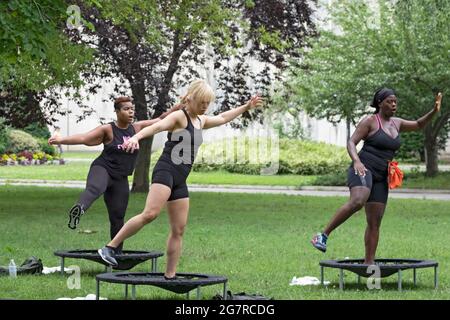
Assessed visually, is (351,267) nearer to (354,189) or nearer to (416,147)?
(354,189)

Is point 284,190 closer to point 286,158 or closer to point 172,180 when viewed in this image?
point 286,158

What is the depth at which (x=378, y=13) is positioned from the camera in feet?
125

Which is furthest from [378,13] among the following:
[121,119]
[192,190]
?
[121,119]

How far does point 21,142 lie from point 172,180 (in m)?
44.7

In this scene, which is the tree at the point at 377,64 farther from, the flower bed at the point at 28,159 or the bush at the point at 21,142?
the bush at the point at 21,142

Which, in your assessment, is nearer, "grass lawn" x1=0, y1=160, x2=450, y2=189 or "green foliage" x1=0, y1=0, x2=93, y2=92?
"green foliage" x1=0, y1=0, x2=93, y2=92

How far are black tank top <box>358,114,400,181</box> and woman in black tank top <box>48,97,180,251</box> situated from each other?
8.05 ft

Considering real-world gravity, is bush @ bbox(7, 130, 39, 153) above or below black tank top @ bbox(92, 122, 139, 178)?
above

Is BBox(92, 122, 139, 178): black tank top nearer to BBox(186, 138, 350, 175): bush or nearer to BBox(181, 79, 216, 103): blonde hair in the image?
BBox(181, 79, 216, 103): blonde hair

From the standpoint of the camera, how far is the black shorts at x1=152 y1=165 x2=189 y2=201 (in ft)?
32.7

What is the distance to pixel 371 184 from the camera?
11.4m

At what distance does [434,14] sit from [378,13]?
13.2m

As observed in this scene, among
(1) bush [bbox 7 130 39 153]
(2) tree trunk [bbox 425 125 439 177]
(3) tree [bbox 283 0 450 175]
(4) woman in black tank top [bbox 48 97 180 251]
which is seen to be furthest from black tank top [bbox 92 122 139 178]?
(1) bush [bbox 7 130 39 153]

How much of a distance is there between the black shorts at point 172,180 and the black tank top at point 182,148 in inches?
1.6
